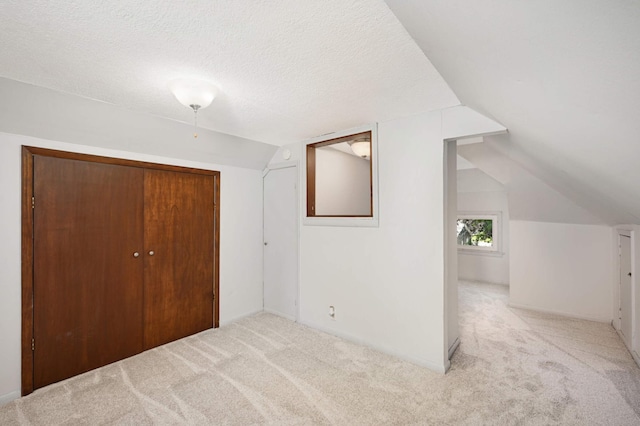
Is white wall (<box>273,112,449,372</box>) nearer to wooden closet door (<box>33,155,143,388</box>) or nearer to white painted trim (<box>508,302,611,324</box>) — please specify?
wooden closet door (<box>33,155,143,388</box>)

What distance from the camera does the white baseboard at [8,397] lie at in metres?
2.08

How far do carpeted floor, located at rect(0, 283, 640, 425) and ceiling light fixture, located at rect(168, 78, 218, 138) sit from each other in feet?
7.27

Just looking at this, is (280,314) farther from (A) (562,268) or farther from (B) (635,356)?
(A) (562,268)

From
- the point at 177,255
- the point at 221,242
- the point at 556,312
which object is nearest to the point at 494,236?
the point at 556,312

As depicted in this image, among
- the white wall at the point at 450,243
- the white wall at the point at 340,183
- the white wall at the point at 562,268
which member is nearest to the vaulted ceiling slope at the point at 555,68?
the white wall at the point at 450,243

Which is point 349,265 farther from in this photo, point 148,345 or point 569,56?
point 569,56

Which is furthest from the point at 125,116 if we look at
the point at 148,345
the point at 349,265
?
the point at 349,265

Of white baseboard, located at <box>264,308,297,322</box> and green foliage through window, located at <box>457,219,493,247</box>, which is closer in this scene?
white baseboard, located at <box>264,308,297,322</box>

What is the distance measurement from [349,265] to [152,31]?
2570mm

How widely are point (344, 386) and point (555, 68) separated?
7.83ft

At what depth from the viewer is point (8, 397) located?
2.10m

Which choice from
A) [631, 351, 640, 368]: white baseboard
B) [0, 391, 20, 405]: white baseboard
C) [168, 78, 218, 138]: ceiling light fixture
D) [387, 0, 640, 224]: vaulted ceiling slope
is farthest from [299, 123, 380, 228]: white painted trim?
[0, 391, 20, 405]: white baseboard

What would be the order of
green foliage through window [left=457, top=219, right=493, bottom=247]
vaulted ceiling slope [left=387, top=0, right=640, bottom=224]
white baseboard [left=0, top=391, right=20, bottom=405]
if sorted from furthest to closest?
green foliage through window [left=457, top=219, right=493, bottom=247]
white baseboard [left=0, top=391, right=20, bottom=405]
vaulted ceiling slope [left=387, top=0, right=640, bottom=224]

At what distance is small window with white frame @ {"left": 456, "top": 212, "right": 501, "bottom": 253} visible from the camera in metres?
5.61
